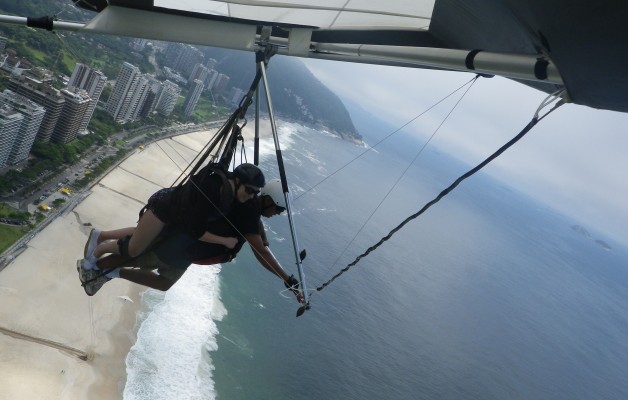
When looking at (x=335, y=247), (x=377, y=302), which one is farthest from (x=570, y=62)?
(x=335, y=247)

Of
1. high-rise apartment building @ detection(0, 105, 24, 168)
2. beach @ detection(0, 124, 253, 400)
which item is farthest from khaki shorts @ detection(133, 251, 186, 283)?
high-rise apartment building @ detection(0, 105, 24, 168)

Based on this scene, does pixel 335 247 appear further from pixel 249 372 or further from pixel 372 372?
pixel 249 372

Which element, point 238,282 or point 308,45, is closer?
point 308,45

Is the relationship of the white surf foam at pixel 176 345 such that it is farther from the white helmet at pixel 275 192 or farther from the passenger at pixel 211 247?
the white helmet at pixel 275 192

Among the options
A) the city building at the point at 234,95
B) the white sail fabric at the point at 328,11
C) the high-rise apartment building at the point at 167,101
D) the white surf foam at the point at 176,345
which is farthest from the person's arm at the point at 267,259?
the city building at the point at 234,95

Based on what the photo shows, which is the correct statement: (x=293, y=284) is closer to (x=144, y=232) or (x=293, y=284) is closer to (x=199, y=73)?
(x=144, y=232)

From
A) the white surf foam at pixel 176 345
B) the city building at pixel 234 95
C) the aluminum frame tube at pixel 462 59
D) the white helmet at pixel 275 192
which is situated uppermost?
the aluminum frame tube at pixel 462 59
